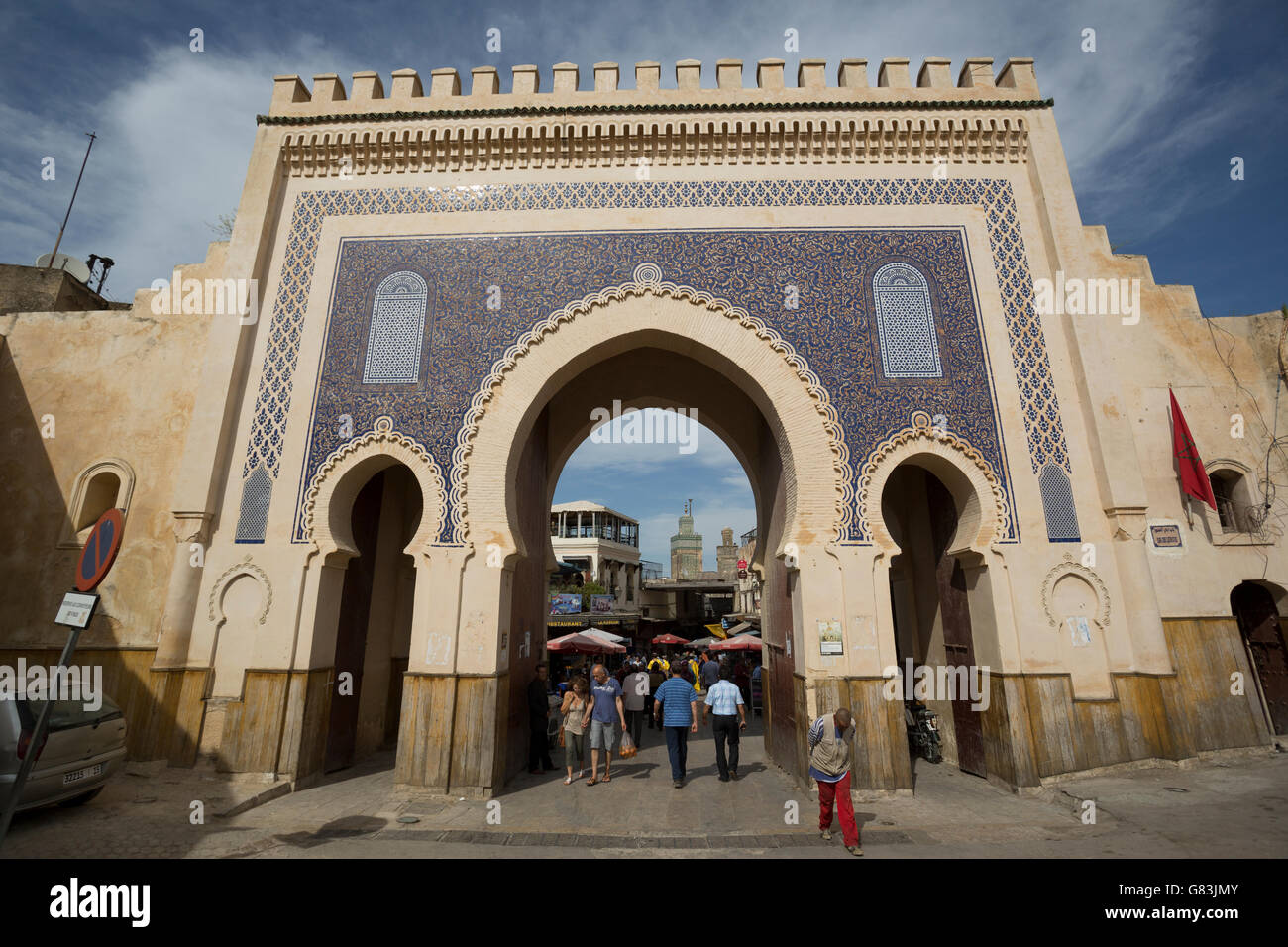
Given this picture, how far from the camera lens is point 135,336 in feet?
24.3

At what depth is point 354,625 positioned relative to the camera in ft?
23.7

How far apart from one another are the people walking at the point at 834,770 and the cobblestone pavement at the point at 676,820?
146 mm

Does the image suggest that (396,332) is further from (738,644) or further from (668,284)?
(738,644)

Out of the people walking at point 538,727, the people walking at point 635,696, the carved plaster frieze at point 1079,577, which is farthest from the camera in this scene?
the people walking at point 635,696

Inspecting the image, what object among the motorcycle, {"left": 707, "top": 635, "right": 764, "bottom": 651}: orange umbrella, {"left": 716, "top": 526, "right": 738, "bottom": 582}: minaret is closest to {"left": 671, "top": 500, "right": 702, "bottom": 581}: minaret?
{"left": 716, "top": 526, "right": 738, "bottom": 582}: minaret

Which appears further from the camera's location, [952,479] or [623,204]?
[623,204]

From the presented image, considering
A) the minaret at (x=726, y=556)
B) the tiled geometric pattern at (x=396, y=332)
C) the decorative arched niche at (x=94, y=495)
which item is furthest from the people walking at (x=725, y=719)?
the minaret at (x=726, y=556)

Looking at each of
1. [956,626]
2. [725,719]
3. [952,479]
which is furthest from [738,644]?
[952,479]

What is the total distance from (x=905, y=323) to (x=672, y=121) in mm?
3716

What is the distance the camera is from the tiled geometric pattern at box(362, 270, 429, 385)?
22.5 feet

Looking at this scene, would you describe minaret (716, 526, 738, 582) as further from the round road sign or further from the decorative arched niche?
the round road sign

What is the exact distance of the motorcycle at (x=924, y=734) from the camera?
24.3ft

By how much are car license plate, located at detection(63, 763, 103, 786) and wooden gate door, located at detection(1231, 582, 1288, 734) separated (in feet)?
36.6

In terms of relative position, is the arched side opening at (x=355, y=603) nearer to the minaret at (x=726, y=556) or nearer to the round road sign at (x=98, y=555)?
the round road sign at (x=98, y=555)
